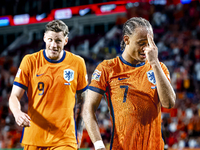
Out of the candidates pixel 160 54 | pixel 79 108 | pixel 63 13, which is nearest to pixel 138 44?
pixel 79 108

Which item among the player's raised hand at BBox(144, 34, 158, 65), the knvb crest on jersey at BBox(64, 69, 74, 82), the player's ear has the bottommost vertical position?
the knvb crest on jersey at BBox(64, 69, 74, 82)

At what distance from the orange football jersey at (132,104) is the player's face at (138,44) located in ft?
0.33

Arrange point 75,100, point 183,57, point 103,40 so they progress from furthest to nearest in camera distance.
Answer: point 103,40, point 183,57, point 75,100

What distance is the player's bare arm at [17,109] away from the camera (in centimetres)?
300

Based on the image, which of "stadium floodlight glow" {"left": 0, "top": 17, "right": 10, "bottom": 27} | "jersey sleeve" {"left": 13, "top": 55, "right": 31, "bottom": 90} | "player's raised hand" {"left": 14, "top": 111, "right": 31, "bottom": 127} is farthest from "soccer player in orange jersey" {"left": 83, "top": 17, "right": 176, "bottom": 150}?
"stadium floodlight glow" {"left": 0, "top": 17, "right": 10, "bottom": 27}

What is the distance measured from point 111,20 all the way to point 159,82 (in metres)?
18.9

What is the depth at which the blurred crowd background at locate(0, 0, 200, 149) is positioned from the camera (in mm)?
10489

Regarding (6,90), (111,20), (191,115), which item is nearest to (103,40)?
(111,20)

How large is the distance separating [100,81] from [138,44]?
1.40 ft

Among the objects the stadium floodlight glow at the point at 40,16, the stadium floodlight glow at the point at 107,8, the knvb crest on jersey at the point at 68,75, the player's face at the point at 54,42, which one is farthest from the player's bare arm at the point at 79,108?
the stadium floodlight glow at the point at 40,16

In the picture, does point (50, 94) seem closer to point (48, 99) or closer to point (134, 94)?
point (48, 99)

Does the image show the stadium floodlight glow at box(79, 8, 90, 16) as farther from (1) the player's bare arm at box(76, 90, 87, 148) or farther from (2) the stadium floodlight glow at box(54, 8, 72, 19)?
(1) the player's bare arm at box(76, 90, 87, 148)

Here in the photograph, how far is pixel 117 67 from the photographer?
2.61 m

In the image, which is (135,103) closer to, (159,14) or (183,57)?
(183,57)
